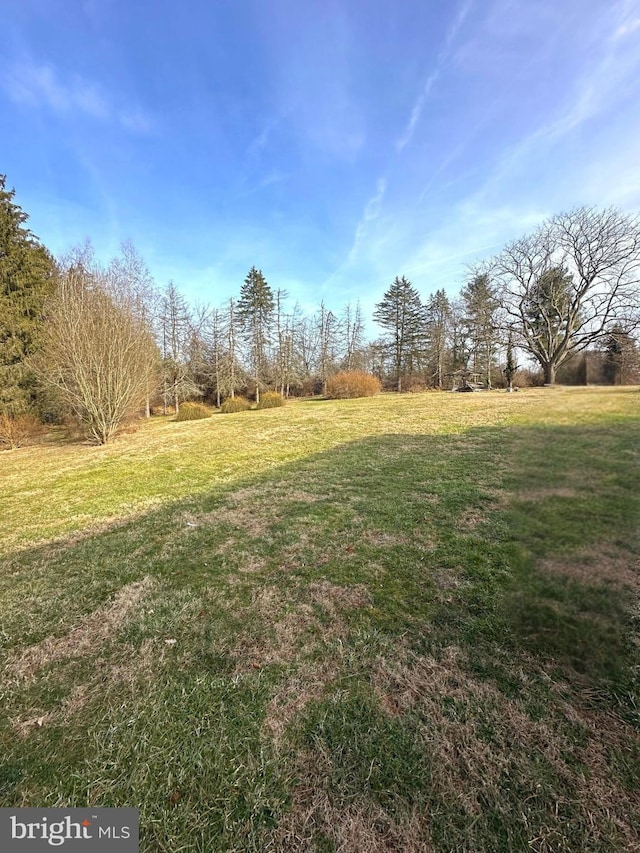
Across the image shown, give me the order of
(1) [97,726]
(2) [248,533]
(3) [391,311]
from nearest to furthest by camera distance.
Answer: (1) [97,726] → (2) [248,533] → (3) [391,311]

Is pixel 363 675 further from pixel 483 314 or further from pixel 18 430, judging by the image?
pixel 483 314

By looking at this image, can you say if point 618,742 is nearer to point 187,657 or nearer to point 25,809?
point 187,657

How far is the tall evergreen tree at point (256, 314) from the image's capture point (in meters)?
30.1

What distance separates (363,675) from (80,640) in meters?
1.97

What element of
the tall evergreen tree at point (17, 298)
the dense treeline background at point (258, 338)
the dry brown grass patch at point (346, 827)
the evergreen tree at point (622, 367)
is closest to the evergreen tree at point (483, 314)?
the dense treeline background at point (258, 338)

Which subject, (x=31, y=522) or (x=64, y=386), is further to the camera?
(x=64, y=386)

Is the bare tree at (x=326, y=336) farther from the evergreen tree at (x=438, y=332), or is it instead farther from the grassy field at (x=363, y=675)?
the grassy field at (x=363, y=675)

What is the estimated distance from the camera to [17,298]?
44.8 ft

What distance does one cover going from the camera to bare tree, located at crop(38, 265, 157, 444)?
10.3 metres

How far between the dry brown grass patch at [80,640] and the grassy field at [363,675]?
1 cm

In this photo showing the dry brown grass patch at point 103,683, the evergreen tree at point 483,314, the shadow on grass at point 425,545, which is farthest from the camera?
the evergreen tree at point 483,314

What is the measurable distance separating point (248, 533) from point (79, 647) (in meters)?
1.82

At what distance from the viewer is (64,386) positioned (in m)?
10.8

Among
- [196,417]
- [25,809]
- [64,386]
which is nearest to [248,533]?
[25,809]
